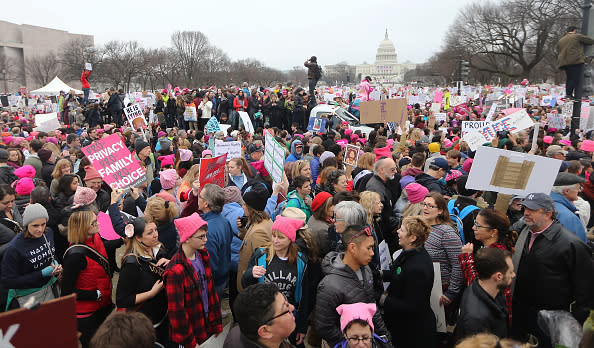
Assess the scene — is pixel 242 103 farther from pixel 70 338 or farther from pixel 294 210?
pixel 70 338

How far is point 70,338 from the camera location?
2.01 metres

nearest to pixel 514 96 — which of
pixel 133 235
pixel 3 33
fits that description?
pixel 133 235

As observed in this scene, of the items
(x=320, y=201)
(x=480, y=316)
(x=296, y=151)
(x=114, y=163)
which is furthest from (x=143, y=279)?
(x=296, y=151)

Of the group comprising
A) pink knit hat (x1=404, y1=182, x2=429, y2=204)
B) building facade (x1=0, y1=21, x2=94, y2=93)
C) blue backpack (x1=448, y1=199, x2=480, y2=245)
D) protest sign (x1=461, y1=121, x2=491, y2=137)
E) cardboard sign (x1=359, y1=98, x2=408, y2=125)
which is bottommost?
blue backpack (x1=448, y1=199, x2=480, y2=245)

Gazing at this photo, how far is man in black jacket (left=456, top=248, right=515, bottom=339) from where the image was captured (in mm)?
2951

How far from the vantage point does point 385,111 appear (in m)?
11.7

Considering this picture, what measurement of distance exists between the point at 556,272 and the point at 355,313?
196 centimetres

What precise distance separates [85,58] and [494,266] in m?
59.9

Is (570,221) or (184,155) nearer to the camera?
(570,221)

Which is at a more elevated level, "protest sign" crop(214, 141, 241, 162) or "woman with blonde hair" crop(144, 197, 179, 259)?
"protest sign" crop(214, 141, 241, 162)

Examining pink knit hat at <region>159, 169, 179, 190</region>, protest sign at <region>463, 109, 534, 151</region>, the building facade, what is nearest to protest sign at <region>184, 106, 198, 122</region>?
protest sign at <region>463, 109, 534, 151</region>

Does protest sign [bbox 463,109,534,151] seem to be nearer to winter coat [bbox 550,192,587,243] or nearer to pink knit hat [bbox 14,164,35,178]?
winter coat [bbox 550,192,587,243]

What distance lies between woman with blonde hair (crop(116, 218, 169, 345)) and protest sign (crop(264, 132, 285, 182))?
272 centimetres

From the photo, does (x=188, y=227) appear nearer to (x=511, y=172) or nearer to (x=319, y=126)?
(x=511, y=172)
